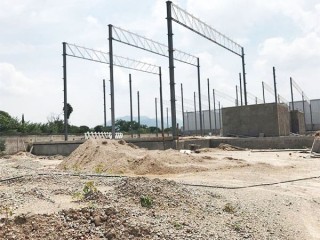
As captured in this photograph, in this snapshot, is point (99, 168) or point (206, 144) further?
point (206, 144)

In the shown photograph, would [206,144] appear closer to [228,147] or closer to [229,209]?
[228,147]

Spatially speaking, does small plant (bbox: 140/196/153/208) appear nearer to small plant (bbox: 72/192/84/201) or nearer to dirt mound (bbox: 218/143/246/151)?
small plant (bbox: 72/192/84/201)

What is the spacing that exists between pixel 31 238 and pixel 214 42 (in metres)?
32.8

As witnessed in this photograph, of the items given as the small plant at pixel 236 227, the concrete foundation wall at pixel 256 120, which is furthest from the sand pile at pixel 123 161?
the concrete foundation wall at pixel 256 120

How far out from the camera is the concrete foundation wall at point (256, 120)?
34.9 m

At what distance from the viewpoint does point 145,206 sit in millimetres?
7758

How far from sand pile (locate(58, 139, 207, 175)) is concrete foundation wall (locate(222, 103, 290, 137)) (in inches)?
722

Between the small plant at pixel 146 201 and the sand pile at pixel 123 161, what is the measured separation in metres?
7.16

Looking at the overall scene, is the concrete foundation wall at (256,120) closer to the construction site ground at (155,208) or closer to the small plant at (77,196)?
the construction site ground at (155,208)

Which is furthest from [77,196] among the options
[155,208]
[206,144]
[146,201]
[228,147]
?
A: [206,144]

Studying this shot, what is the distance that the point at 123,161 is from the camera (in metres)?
16.9

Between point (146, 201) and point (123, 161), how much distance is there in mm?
9122

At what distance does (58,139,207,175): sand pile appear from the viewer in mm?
16109

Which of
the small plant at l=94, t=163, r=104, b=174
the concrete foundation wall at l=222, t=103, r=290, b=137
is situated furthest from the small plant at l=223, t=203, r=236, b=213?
the concrete foundation wall at l=222, t=103, r=290, b=137
